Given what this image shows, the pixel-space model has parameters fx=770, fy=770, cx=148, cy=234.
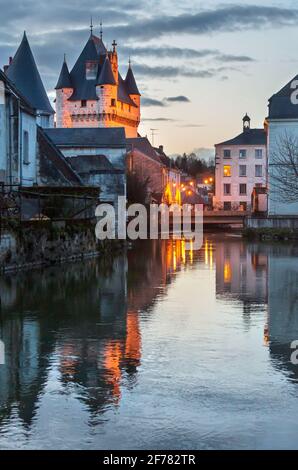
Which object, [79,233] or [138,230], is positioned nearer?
[79,233]

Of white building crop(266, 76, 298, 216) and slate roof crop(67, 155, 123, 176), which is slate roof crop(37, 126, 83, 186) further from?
white building crop(266, 76, 298, 216)

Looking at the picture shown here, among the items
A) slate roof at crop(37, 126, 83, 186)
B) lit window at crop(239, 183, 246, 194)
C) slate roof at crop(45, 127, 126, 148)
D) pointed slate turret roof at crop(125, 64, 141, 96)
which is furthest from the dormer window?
slate roof at crop(37, 126, 83, 186)

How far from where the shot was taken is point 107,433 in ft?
23.6

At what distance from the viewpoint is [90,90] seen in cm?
11125

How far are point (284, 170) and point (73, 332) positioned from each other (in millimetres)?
50817

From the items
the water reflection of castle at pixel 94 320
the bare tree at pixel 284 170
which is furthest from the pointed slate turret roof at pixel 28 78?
the water reflection of castle at pixel 94 320

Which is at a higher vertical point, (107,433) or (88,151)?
(88,151)

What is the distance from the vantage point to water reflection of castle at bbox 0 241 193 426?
890 centimetres

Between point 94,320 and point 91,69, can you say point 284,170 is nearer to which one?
point 94,320

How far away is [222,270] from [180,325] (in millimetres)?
12852

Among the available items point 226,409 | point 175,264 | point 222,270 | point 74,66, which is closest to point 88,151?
point 175,264

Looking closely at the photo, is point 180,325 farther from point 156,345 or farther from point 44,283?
point 44,283

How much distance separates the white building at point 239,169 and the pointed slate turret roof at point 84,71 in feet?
70.0

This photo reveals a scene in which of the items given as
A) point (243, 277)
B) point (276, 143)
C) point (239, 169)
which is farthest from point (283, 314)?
point (239, 169)
